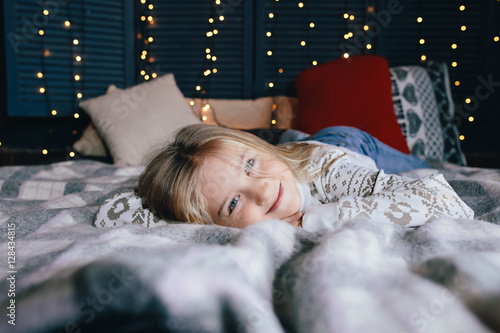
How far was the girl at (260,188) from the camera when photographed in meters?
0.76

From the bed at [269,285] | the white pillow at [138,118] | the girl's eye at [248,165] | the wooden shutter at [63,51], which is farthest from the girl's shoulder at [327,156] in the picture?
the wooden shutter at [63,51]

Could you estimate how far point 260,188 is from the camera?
2.62 ft

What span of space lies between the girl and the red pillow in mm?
792

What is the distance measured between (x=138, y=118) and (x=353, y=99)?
3.47 feet

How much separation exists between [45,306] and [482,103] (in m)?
2.55

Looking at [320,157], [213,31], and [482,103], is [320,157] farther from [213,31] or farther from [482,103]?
[482,103]

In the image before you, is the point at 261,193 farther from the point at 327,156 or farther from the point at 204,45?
the point at 204,45

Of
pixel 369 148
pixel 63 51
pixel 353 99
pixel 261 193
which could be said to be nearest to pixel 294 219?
pixel 261 193

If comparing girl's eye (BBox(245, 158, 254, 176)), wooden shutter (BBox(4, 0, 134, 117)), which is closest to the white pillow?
wooden shutter (BBox(4, 0, 134, 117))

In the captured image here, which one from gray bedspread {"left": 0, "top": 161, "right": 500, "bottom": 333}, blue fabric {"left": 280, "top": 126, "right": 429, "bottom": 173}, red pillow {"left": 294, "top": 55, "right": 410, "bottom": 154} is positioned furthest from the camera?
red pillow {"left": 294, "top": 55, "right": 410, "bottom": 154}

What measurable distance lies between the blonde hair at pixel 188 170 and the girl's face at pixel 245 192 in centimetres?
3

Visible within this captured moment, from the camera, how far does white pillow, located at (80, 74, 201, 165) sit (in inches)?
69.2

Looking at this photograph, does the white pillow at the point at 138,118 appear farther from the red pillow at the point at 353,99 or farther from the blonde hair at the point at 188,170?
the blonde hair at the point at 188,170

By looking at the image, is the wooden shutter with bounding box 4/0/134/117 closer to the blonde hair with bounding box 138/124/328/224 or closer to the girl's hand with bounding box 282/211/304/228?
the blonde hair with bounding box 138/124/328/224
